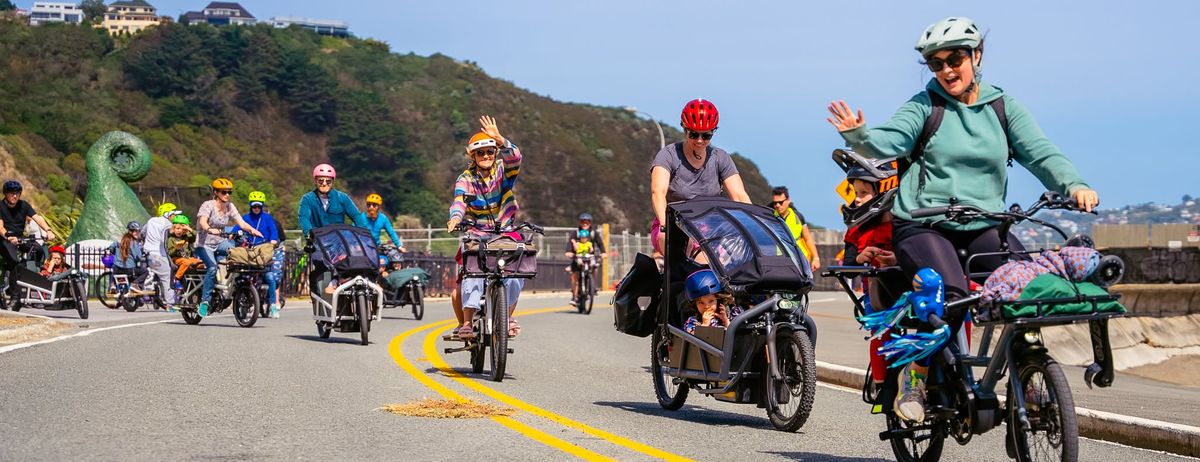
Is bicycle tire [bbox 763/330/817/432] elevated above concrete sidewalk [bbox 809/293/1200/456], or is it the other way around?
bicycle tire [bbox 763/330/817/432]

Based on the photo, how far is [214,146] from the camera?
95.3 meters

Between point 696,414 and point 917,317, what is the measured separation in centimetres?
344

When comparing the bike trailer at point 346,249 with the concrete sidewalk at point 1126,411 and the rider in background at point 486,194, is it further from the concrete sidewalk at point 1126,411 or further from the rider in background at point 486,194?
the concrete sidewalk at point 1126,411

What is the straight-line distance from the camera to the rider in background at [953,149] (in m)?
6.38

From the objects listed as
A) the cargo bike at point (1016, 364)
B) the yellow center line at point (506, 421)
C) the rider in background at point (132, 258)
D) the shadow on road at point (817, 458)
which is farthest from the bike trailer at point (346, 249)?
the cargo bike at point (1016, 364)

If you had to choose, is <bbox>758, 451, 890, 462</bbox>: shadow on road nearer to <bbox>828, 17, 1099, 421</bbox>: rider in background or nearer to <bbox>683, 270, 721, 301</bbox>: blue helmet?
<bbox>828, 17, 1099, 421</bbox>: rider in background

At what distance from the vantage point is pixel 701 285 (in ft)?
29.1

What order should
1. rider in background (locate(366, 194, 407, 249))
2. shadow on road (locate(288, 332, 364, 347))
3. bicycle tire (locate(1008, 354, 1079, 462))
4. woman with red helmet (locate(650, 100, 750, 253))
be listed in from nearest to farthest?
1. bicycle tire (locate(1008, 354, 1079, 462))
2. woman with red helmet (locate(650, 100, 750, 253))
3. shadow on road (locate(288, 332, 364, 347))
4. rider in background (locate(366, 194, 407, 249))

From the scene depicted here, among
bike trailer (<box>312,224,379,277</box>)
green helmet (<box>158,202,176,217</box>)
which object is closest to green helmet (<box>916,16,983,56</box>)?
bike trailer (<box>312,224,379,277</box>)

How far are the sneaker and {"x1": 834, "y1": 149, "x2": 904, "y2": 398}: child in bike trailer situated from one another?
0.94 feet

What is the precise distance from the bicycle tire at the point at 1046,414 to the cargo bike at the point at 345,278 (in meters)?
10.3

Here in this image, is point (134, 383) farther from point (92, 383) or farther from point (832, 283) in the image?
point (832, 283)

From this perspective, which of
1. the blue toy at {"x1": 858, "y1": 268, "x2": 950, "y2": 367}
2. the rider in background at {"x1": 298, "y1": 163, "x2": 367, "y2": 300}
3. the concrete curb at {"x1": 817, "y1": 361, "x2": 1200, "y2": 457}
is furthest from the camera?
the rider in background at {"x1": 298, "y1": 163, "x2": 367, "y2": 300}

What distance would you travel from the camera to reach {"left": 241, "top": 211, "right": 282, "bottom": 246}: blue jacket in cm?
1938
